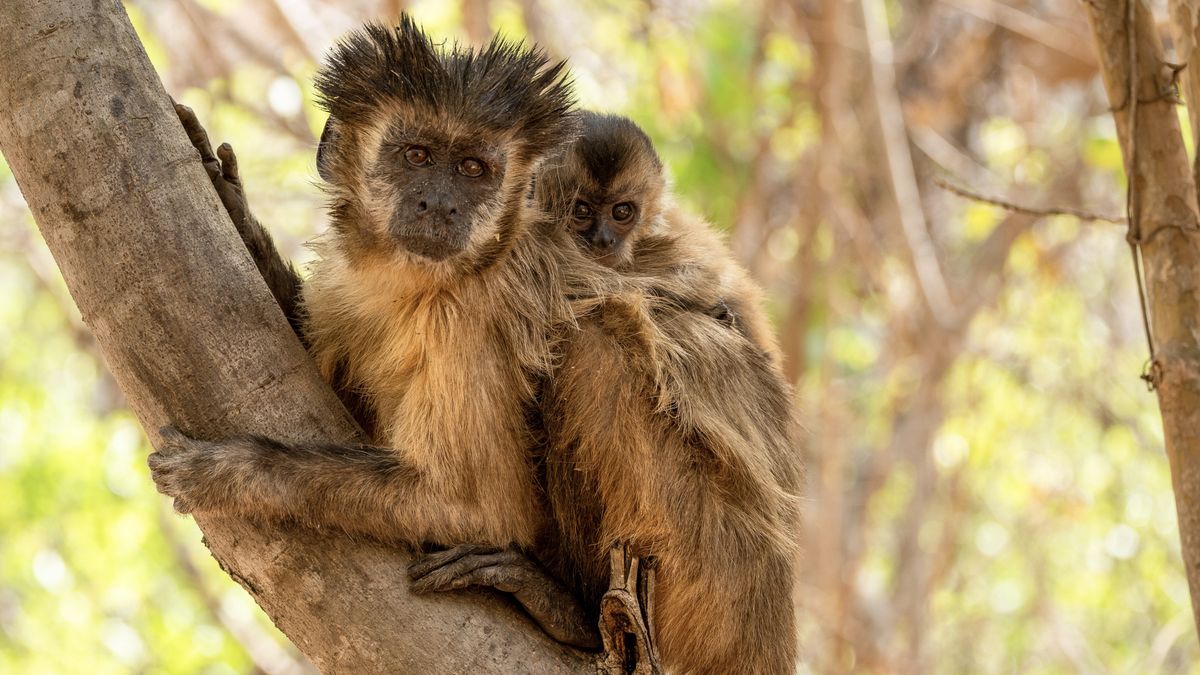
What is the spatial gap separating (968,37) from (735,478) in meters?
9.17

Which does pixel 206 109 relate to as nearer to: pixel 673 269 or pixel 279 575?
pixel 673 269

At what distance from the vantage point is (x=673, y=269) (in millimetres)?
4750

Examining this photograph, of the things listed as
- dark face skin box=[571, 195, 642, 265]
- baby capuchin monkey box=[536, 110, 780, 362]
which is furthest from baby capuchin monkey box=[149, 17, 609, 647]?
dark face skin box=[571, 195, 642, 265]

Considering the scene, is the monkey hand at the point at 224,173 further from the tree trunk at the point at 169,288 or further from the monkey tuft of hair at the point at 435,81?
the tree trunk at the point at 169,288

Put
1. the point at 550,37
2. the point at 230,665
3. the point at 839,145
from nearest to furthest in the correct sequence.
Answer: the point at 230,665 → the point at 839,145 → the point at 550,37

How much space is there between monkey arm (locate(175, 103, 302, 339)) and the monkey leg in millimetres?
1073

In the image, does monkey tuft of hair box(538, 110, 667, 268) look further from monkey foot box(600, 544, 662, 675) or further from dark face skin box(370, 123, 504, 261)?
monkey foot box(600, 544, 662, 675)

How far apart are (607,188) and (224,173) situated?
1.75 meters

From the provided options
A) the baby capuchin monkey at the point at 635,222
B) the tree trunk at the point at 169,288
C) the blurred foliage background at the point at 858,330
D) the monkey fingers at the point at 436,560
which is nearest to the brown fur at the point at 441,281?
the monkey fingers at the point at 436,560

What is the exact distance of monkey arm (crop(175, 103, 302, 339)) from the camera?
148 inches

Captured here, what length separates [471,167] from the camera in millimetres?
4105

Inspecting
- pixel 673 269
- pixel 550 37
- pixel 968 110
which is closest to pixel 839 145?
pixel 550 37

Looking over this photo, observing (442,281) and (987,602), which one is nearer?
(442,281)

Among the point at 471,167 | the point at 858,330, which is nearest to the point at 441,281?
the point at 471,167
